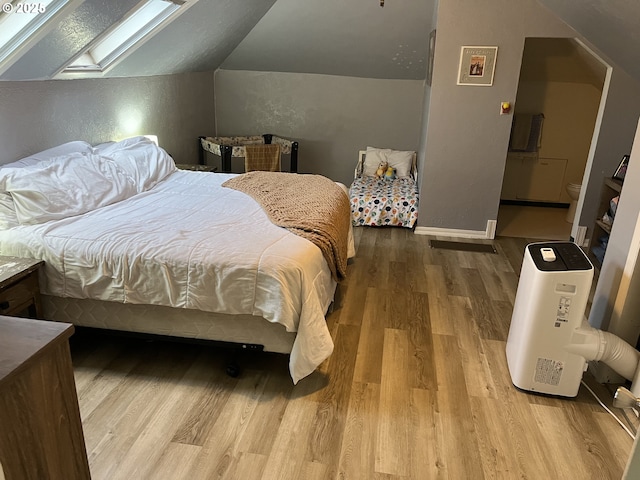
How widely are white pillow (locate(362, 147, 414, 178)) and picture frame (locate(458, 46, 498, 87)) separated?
1.42 meters

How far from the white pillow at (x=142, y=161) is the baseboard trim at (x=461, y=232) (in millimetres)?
2390

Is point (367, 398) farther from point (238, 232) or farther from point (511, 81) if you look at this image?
point (511, 81)

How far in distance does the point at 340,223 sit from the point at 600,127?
2589 millimetres

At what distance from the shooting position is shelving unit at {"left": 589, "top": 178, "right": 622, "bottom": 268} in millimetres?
3731

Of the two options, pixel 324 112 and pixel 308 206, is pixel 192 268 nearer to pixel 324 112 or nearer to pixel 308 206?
pixel 308 206

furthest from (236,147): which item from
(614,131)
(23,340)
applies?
(23,340)

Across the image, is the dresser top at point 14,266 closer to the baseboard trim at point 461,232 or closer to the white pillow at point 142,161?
the white pillow at point 142,161

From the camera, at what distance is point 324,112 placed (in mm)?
5793

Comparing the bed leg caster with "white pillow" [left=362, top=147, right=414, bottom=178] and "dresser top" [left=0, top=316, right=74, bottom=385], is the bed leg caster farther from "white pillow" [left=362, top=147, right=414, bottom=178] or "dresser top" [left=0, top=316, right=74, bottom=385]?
"white pillow" [left=362, top=147, right=414, bottom=178]

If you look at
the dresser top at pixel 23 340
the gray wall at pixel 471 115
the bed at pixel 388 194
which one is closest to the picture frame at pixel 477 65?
the gray wall at pixel 471 115

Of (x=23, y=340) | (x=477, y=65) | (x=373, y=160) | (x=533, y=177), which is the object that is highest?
(x=477, y=65)

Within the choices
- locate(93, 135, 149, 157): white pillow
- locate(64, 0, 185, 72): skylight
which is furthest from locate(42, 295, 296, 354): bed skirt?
locate(64, 0, 185, 72): skylight

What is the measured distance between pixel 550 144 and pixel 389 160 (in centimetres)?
184

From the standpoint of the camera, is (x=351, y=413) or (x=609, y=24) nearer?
(x=351, y=413)
